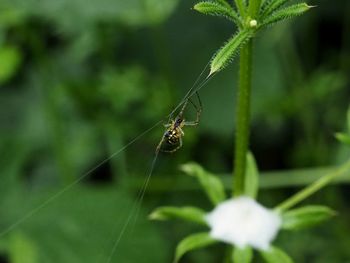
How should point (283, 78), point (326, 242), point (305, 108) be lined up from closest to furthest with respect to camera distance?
1. point (326, 242)
2. point (305, 108)
3. point (283, 78)

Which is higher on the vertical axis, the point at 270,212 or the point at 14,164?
the point at 14,164

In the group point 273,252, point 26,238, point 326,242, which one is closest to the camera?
point 273,252

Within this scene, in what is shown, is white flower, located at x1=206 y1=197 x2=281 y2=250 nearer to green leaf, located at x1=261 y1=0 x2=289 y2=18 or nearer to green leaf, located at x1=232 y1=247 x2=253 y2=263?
green leaf, located at x1=232 y1=247 x2=253 y2=263

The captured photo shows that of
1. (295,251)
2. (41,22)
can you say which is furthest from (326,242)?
(41,22)

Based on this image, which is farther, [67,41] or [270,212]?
[67,41]

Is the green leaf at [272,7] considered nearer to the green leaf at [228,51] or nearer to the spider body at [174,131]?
the green leaf at [228,51]

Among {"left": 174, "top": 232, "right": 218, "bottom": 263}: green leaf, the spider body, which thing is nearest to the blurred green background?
the spider body

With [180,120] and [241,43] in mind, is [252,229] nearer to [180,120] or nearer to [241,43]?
[180,120]
